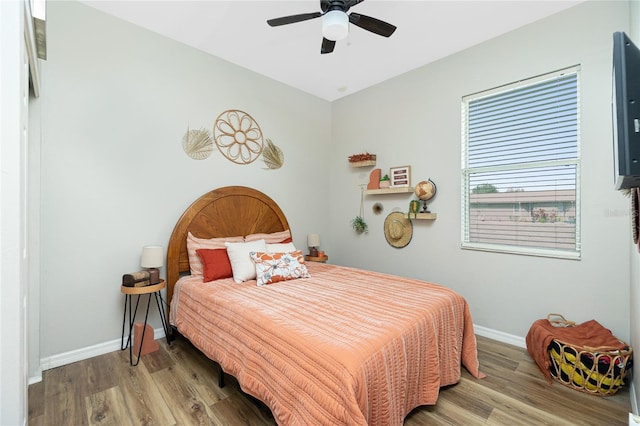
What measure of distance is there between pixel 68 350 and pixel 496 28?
15.4 feet

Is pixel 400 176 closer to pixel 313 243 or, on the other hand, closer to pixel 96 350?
pixel 313 243

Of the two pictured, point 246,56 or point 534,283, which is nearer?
point 534,283

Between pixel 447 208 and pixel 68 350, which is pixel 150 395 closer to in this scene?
pixel 68 350

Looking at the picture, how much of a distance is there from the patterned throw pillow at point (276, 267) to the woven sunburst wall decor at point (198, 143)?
4.04 feet

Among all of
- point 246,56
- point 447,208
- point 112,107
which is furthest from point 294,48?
point 447,208

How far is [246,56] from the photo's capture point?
325 cm

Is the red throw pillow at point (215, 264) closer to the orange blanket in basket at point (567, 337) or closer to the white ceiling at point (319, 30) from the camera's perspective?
the white ceiling at point (319, 30)

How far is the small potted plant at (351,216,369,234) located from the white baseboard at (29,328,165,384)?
2890 mm

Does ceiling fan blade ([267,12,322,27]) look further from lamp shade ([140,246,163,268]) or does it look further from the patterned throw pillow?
lamp shade ([140,246,163,268])

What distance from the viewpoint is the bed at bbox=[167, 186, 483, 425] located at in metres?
1.31

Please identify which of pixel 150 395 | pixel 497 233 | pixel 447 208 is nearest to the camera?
pixel 150 395

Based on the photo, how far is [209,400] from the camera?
6.19ft

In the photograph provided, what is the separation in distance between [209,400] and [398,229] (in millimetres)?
2599

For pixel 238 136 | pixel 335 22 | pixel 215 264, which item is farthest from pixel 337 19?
pixel 215 264
